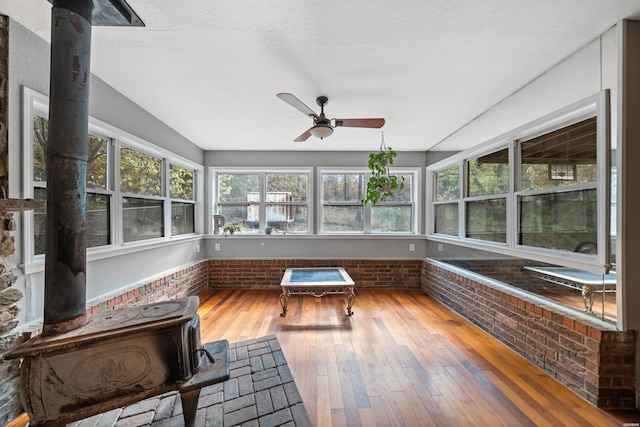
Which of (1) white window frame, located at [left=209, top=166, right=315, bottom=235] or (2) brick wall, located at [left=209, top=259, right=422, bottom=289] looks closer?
(2) brick wall, located at [left=209, top=259, right=422, bottom=289]

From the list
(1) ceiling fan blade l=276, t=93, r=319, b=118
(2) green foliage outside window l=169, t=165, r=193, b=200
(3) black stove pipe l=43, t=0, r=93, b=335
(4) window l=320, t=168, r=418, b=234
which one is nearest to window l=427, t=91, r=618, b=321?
(4) window l=320, t=168, r=418, b=234

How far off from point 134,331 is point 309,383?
4.32 feet

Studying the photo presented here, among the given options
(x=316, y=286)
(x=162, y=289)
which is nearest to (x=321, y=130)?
(x=316, y=286)

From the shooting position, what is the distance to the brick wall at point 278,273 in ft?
14.5

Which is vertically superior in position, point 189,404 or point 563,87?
point 563,87

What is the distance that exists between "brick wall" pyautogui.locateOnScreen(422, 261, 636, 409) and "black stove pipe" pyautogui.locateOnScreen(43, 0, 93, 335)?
10.4ft

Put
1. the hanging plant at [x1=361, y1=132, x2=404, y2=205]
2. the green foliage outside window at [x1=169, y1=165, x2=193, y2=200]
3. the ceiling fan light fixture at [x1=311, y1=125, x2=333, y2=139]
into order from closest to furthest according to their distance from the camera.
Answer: the ceiling fan light fixture at [x1=311, y1=125, x2=333, y2=139] → the hanging plant at [x1=361, y1=132, x2=404, y2=205] → the green foliage outside window at [x1=169, y1=165, x2=193, y2=200]

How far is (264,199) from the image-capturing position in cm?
464

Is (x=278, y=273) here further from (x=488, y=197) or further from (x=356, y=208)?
(x=488, y=197)

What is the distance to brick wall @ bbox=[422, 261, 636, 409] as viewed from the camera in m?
1.69

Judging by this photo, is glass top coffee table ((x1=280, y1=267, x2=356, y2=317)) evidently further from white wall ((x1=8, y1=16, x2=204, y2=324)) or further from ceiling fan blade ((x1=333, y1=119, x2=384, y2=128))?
ceiling fan blade ((x1=333, y1=119, x2=384, y2=128))

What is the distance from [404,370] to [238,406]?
133cm

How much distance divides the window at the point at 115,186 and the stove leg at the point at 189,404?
1388 millimetres

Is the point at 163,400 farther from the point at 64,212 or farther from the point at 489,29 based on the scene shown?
the point at 489,29
